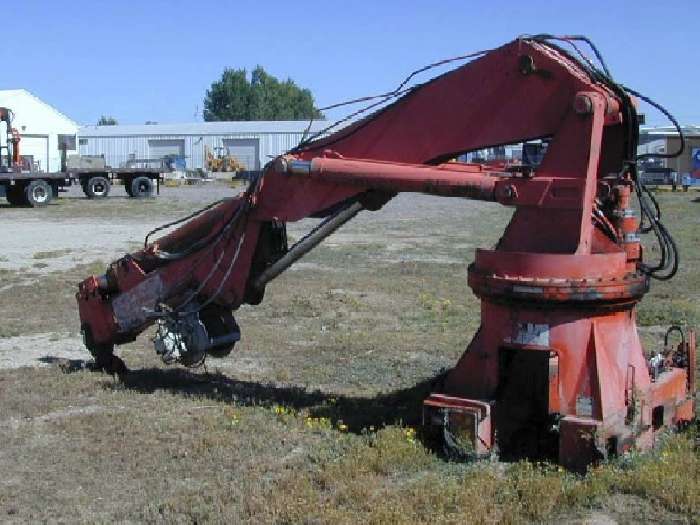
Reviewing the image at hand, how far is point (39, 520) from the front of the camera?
16.9ft

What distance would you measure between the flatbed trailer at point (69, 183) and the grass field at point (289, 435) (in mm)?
21142

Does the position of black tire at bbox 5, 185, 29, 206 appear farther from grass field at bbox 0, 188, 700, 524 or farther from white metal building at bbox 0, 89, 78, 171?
white metal building at bbox 0, 89, 78, 171

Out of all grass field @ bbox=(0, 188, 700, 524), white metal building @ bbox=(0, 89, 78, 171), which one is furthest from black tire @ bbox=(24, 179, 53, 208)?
white metal building @ bbox=(0, 89, 78, 171)

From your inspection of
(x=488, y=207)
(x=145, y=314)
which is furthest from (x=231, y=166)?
(x=145, y=314)

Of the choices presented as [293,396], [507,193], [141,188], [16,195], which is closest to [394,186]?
[507,193]

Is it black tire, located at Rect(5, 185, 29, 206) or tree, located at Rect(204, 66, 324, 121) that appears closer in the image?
black tire, located at Rect(5, 185, 29, 206)

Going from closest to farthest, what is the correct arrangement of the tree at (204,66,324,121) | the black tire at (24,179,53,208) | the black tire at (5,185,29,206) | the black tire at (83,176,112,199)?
the black tire at (24,179,53,208) → the black tire at (5,185,29,206) → the black tire at (83,176,112,199) → the tree at (204,66,324,121)

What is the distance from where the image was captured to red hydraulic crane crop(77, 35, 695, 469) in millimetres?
5566

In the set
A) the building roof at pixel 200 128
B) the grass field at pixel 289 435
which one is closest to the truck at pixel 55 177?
the grass field at pixel 289 435

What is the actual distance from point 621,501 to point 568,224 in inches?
62.0

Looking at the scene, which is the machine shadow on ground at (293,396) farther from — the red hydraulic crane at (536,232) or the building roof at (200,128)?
the building roof at (200,128)

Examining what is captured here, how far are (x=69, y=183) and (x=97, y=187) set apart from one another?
2.53 m

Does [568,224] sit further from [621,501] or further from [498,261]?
[621,501]

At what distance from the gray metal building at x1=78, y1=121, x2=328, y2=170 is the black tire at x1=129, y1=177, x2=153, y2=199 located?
3848 centimetres
